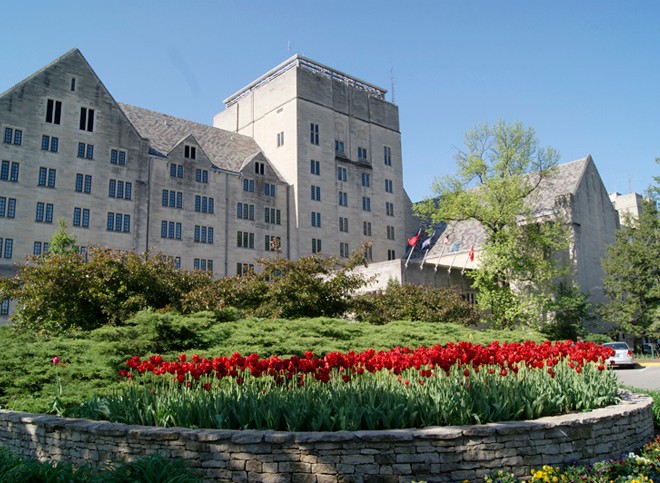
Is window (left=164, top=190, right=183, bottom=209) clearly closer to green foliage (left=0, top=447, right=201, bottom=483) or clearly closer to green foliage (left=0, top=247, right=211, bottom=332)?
green foliage (left=0, top=247, right=211, bottom=332)

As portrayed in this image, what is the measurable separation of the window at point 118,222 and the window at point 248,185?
38.3 ft

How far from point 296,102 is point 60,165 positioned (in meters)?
22.9

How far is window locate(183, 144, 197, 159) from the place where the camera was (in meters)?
49.0

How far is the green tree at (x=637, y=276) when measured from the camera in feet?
146

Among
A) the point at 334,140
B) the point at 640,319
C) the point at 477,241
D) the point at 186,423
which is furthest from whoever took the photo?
the point at 334,140

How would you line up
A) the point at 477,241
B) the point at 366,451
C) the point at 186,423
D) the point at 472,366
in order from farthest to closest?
the point at 477,241
the point at 472,366
the point at 186,423
the point at 366,451

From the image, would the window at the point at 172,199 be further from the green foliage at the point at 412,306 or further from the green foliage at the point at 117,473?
the green foliage at the point at 117,473

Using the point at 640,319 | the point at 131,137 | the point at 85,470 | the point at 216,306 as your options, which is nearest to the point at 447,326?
the point at 216,306

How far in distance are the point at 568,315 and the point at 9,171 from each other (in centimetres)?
4282

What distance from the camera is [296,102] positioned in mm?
55562

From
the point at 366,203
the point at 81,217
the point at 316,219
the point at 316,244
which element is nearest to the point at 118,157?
the point at 81,217

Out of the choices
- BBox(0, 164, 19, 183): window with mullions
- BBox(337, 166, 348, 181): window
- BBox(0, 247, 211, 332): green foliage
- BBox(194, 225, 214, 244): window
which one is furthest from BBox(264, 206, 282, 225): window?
BBox(0, 247, 211, 332): green foliage

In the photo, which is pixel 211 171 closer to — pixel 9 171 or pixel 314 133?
pixel 314 133

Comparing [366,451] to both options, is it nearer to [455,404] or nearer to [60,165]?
[455,404]
